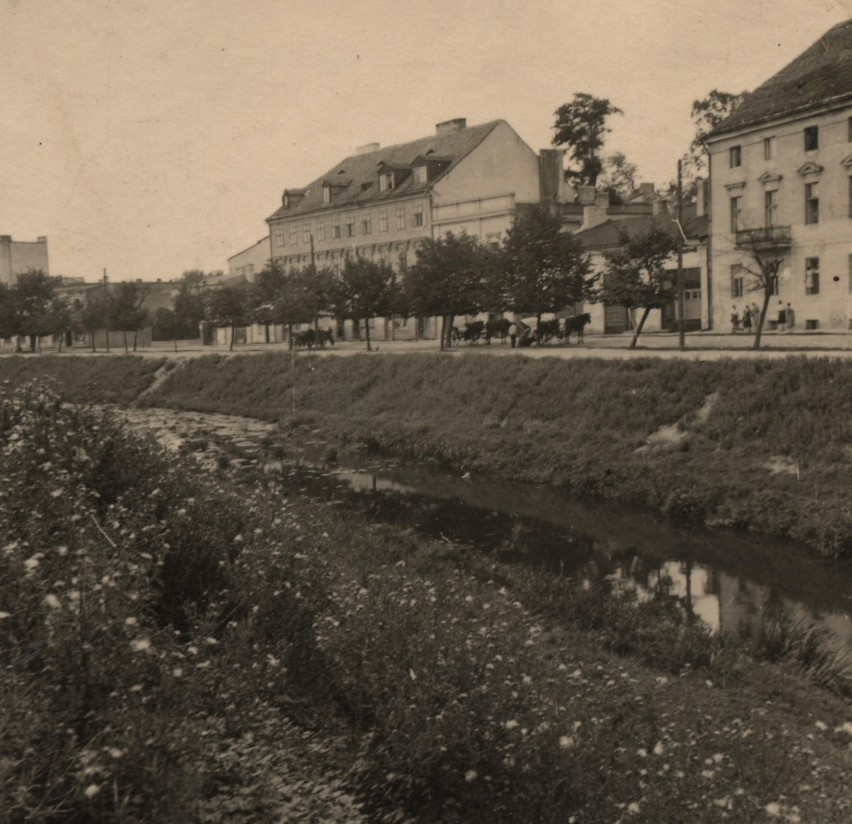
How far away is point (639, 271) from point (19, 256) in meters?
80.5

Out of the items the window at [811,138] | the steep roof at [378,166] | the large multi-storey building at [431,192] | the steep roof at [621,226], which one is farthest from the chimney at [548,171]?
the window at [811,138]

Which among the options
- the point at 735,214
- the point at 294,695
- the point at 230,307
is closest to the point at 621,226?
the point at 735,214

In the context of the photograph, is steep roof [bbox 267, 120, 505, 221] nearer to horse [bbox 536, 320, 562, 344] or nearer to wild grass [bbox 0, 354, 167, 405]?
wild grass [bbox 0, 354, 167, 405]

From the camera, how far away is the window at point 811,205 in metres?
41.8

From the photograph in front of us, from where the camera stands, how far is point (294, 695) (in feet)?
24.9

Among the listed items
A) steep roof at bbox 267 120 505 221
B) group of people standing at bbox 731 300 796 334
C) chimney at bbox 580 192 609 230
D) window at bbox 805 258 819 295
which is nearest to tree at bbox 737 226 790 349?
group of people standing at bbox 731 300 796 334

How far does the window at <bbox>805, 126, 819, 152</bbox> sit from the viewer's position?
134 ft

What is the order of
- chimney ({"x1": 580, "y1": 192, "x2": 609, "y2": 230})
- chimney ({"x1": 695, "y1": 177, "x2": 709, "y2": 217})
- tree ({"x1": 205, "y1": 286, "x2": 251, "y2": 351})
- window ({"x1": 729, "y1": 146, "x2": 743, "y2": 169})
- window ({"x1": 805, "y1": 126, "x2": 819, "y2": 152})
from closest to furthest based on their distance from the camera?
window ({"x1": 805, "y1": 126, "x2": 819, "y2": 152}) < window ({"x1": 729, "y1": 146, "x2": 743, "y2": 169}) < chimney ({"x1": 695, "y1": 177, "x2": 709, "y2": 217}) < chimney ({"x1": 580, "y1": 192, "x2": 609, "y2": 230}) < tree ({"x1": 205, "y1": 286, "x2": 251, "y2": 351})

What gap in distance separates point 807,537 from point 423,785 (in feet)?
38.6

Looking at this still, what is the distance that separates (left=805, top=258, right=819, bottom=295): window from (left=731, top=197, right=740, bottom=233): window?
497cm

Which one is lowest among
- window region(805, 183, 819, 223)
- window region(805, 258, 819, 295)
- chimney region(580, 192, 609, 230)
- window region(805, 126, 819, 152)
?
window region(805, 258, 819, 295)

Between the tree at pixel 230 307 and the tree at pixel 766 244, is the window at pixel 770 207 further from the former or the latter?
the tree at pixel 230 307

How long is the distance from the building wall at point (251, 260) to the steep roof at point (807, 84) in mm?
48349

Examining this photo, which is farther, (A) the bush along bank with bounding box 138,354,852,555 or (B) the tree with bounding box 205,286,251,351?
(B) the tree with bounding box 205,286,251,351
